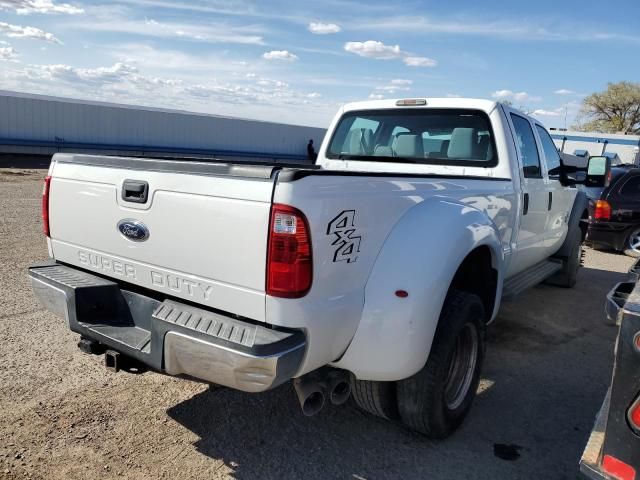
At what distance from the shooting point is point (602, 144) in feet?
101

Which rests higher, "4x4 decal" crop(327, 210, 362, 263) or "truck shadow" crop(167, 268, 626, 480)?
"4x4 decal" crop(327, 210, 362, 263)

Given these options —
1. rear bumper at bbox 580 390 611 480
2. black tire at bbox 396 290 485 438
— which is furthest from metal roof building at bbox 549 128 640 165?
rear bumper at bbox 580 390 611 480

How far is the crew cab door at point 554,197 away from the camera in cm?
518

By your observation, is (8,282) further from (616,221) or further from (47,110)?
(47,110)

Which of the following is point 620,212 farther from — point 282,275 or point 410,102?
point 282,275

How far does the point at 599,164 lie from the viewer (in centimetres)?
524

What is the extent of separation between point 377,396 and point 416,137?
2.53 m

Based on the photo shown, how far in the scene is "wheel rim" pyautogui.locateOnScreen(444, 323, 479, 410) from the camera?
3234 millimetres

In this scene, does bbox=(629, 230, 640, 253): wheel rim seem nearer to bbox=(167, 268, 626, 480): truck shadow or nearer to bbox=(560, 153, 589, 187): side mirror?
bbox=(560, 153, 589, 187): side mirror

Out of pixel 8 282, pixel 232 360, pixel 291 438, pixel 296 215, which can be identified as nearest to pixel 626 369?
pixel 296 215

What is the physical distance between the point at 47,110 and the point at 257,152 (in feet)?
33.6

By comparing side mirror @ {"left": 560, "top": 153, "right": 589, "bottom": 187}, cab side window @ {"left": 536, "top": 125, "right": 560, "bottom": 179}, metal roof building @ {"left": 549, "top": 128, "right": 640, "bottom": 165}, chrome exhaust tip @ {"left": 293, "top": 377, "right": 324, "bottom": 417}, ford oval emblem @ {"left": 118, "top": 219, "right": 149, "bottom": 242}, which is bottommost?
chrome exhaust tip @ {"left": 293, "top": 377, "right": 324, "bottom": 417}

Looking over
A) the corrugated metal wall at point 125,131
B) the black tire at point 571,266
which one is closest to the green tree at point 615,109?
the corrugated metal wall at point 125,131

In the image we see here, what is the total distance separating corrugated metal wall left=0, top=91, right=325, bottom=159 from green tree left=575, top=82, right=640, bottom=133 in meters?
39.6
